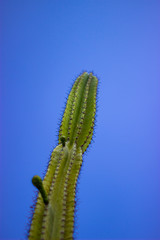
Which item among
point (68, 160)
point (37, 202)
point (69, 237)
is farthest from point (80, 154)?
point (69, 237)

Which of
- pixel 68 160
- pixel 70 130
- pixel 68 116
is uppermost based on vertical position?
pixel 68 116

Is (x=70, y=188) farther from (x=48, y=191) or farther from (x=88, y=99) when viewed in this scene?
(x=88, y=99)

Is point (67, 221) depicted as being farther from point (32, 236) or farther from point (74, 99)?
point (74, 99)

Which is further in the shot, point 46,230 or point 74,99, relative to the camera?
point 74,99

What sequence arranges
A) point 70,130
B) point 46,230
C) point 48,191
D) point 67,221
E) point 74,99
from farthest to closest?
point 74,99 → point 70,130 → point 48,191 → point 67,221 → point 46,230

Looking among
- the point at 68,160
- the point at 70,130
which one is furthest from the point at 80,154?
the point at 70,130

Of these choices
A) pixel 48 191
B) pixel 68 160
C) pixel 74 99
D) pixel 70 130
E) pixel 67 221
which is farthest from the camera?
pixel 74 99

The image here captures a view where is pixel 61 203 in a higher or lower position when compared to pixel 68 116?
lower
